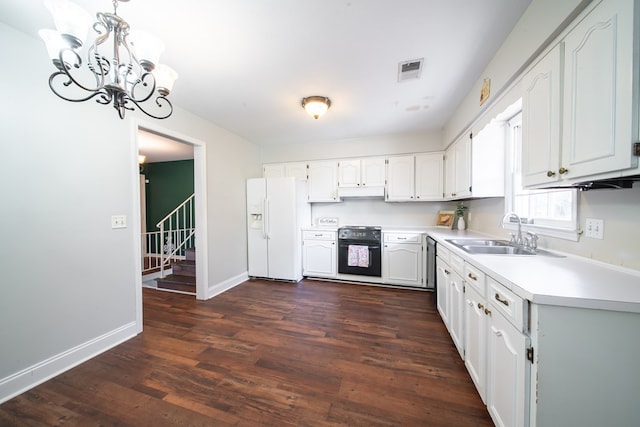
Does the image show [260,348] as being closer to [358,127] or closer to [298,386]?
[298,386]

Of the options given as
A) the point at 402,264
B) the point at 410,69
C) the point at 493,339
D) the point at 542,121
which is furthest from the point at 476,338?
the point at 410,69

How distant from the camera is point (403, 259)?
10.9 ft

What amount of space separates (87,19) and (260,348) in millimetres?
2339

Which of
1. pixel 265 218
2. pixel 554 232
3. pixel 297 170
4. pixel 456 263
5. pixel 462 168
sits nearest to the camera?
pixel 554 232

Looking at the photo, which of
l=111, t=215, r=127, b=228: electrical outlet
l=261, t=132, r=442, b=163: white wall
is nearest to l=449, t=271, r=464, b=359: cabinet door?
l=261, t=132, r=442, b=163: white wall

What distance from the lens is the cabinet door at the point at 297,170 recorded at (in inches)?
162

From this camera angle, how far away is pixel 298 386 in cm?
154

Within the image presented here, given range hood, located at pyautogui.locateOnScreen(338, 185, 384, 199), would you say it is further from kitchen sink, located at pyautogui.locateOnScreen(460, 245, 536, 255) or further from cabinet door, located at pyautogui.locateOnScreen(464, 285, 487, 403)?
cabinet door, located at pyautogui.locateOnScreen(464, 285, 487, 403)

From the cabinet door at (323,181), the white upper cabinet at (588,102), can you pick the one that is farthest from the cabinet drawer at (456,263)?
the cabinet door at (323,181)

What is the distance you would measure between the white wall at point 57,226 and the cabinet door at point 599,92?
3.20 m

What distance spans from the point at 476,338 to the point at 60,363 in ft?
9.86

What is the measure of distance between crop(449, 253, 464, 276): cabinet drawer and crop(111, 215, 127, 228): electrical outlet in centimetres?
296

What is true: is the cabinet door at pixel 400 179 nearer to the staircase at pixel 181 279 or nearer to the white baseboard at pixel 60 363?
the staircase at pixel 181 279

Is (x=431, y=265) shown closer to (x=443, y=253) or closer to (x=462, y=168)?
(x=443, y=253)
